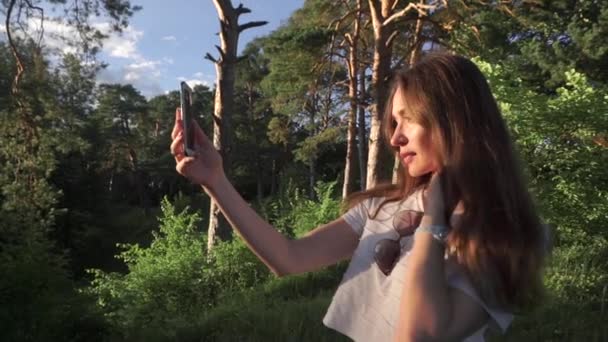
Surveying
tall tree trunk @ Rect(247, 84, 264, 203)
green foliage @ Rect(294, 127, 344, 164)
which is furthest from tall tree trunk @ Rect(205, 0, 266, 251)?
tall tree trunk @ Rect(247, 84, 264, 203)

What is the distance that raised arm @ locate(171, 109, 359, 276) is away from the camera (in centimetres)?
147

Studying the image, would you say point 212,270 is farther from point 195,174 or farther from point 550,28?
point 550,28

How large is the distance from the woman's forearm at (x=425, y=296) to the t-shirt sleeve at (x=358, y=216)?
0.49 m

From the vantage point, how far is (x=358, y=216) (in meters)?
1.62

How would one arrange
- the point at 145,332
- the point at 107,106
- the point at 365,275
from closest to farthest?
the point at 365,275 → the point at 145,332 → the point at 107,106

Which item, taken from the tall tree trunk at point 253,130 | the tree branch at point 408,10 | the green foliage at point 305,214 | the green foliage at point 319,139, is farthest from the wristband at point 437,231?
the tall tree trunk at point 253,130

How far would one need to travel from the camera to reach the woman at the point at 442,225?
1113mm

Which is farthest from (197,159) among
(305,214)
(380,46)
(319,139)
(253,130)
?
(253,130)

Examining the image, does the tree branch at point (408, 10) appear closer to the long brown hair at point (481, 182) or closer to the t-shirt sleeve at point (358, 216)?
the t-shirt sleeve at point (358, 216)

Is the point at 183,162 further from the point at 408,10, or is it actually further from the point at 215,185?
the point at 408,10

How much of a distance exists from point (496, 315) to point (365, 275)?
368 mm

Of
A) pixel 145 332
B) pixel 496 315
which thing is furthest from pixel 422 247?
pixel 145 332

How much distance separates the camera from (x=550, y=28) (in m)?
14.9

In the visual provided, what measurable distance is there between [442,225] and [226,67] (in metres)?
7.41
